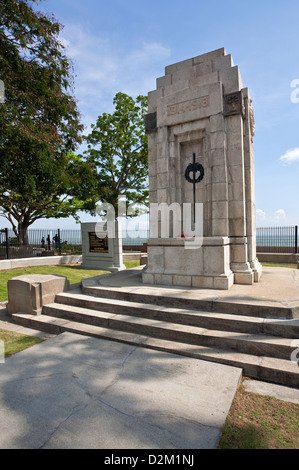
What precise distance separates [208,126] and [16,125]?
24.0 feet

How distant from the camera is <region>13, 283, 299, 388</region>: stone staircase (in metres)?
3.32

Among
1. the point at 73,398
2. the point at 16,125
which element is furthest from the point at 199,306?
the point at 16,125

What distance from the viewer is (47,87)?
10820 mm

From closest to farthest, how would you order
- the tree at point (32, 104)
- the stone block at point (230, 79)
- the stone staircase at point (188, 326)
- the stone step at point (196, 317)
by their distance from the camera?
1. the stone staircase at point (188, 326)
2. the stone step at point (196, 317)
3. the stone block at point (230, 79)
4. the tree at point (32, 104)

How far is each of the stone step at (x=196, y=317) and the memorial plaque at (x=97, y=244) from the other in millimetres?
7840

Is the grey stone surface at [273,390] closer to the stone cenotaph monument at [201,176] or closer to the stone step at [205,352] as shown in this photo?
the stone step at [205,352]

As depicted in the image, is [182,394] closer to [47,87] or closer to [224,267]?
[224,267]

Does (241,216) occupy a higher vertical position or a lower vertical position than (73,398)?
higher

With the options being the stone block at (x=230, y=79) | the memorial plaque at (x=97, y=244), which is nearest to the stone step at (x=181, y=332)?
the stone block at (x=230, y=79)

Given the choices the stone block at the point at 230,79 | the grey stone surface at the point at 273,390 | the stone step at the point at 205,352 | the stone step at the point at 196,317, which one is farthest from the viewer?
the stone block at the point at 230,79

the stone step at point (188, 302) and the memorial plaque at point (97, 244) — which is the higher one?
the memorial plaque at point (97, 244)

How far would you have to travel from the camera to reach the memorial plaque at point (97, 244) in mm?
13414
